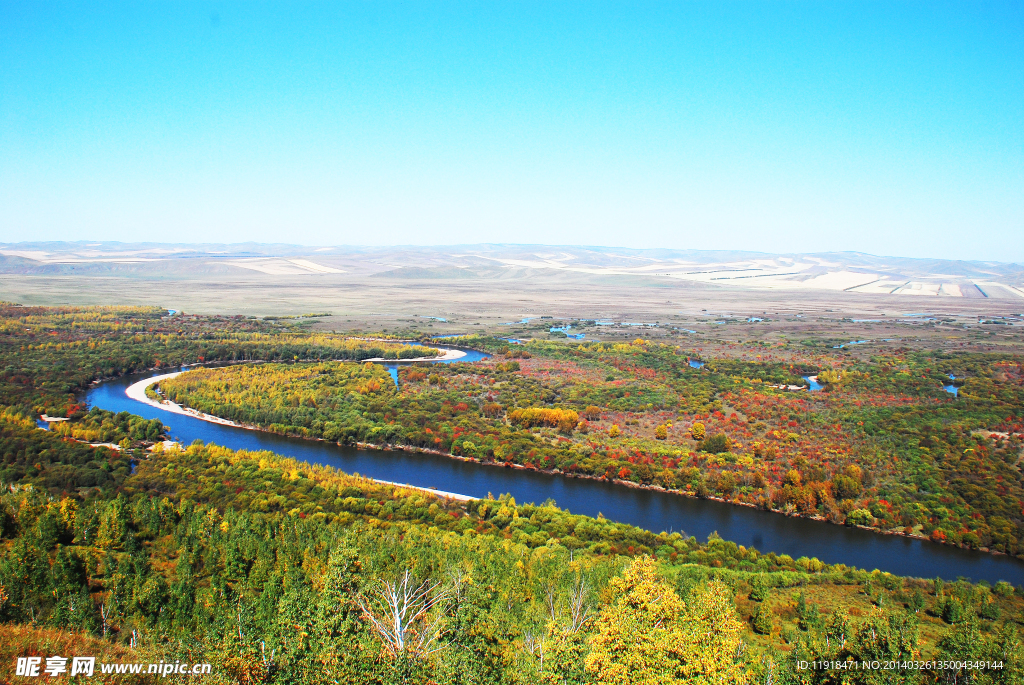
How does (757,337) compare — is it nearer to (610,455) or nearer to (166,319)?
(610,455)

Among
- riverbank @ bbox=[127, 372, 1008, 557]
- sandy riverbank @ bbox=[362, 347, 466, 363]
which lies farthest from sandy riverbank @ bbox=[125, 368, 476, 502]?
sandy riverbank @ bbox=[362, 347, 466, 363]

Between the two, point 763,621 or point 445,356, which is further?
point 445,356

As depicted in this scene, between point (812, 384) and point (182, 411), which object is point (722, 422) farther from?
point (182, 411)

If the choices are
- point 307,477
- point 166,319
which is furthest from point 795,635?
point 166,319

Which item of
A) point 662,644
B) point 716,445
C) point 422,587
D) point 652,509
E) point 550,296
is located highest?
point 662,644

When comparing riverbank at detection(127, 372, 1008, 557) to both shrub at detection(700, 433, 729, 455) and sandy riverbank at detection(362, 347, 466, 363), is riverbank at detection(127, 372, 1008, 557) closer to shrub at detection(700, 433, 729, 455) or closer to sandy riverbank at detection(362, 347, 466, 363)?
shrub at detection(700, 433, 729, 455)

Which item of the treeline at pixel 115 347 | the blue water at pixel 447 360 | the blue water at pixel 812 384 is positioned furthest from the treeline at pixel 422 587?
the blue water at pixel 812 384

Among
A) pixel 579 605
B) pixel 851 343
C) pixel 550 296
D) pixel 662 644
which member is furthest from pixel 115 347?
pixel 550 296
